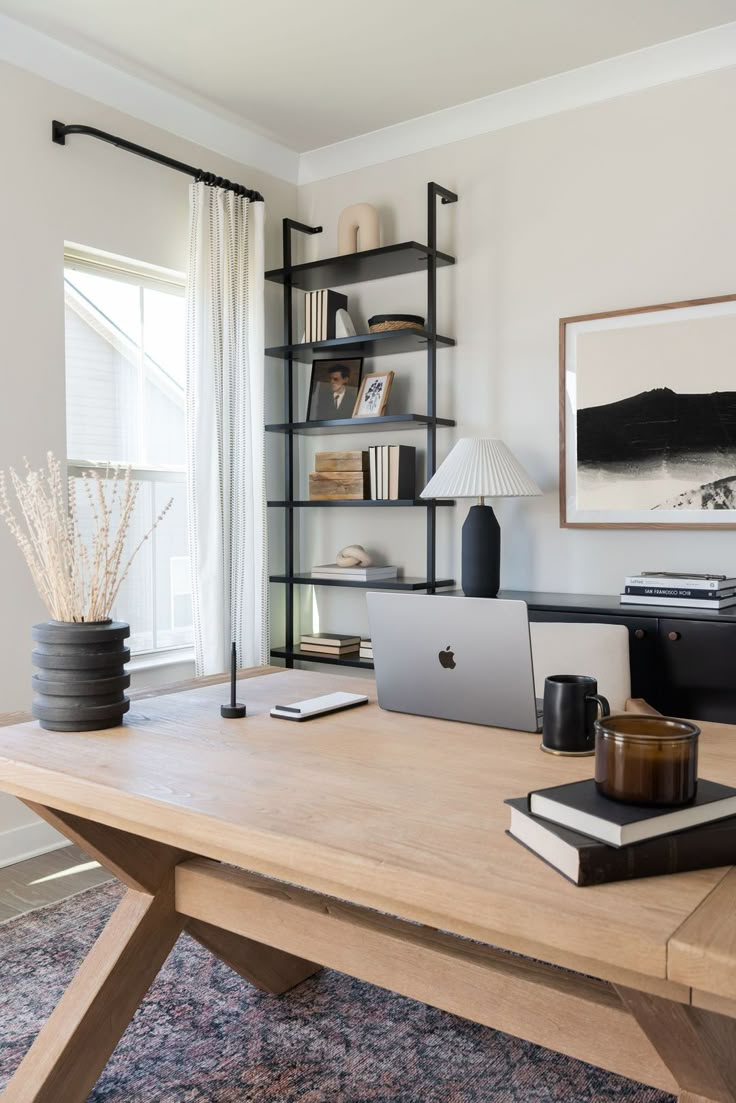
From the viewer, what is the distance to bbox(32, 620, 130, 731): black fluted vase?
1.66m

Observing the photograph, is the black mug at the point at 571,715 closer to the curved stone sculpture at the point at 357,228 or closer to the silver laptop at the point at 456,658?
the silver laptop at the point at 456,658

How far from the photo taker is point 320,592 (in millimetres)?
4129

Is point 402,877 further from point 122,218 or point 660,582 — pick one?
point 122,218

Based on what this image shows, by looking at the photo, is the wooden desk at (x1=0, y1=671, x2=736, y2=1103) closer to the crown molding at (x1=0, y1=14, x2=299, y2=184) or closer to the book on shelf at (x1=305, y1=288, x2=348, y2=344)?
the book on shelf at (x1=305, y1=288, x2=348, y2=344)

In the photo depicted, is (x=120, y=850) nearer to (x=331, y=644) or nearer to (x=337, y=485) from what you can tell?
(x=331, y=644)

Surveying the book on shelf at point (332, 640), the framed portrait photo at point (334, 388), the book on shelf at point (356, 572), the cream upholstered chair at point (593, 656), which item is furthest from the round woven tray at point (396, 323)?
the cream upholstered chair at point (593, 656)

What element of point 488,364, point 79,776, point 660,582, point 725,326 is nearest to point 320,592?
point 488,364

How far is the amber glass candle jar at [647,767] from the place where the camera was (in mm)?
1025

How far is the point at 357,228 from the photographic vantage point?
380 centimetres

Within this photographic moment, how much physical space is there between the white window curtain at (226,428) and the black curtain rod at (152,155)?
31mm

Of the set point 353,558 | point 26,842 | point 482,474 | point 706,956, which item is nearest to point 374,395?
point 353,558

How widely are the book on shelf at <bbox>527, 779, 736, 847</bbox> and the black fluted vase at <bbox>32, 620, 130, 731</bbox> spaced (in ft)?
2.95

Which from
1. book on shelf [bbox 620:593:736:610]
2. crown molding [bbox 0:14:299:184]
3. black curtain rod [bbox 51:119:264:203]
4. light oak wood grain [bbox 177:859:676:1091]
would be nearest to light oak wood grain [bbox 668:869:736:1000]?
light oak wood grain [bbox 177:859:676:1091]

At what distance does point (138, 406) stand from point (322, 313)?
33.5 inches
